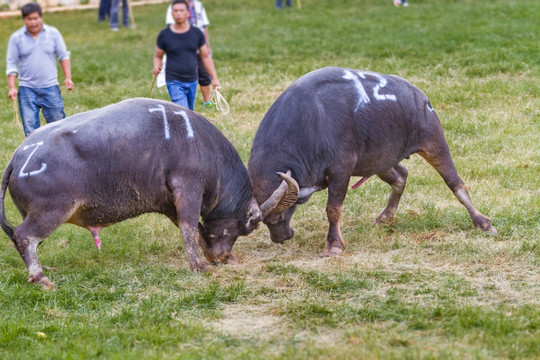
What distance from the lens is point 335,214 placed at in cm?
820

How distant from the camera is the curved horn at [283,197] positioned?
7.67 m

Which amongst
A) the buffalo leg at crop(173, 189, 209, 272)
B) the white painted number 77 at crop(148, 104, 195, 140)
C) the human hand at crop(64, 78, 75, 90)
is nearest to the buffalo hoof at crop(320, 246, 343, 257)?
the buffalo leg at crop(173, 189, 209, 272)

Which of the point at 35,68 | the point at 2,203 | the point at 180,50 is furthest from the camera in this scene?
the point at 180,50

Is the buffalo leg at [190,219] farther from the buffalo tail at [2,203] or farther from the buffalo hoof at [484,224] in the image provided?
the buffalo hoof at [484,224]

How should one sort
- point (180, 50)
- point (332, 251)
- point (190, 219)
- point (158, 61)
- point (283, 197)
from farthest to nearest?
point (180, 50) → point (158, 61) → point (332, 251) → point (283, 197) → point (190, 219)

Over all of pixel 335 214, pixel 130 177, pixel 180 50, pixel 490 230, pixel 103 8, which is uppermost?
pixel 180 50

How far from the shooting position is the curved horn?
767 centimetres

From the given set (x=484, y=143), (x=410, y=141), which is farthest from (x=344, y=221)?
(x=484, y=143)

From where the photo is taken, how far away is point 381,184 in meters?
10.2

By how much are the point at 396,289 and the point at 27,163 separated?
3240 mm

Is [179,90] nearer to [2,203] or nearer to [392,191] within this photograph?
[392,191]

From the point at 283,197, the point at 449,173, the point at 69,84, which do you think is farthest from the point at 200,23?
the point at 283,197

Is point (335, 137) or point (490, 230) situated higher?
point (335, 137)

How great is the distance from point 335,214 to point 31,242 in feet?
9.35
